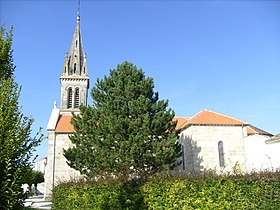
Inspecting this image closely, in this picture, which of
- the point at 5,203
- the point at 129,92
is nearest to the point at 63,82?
the point at 129,92

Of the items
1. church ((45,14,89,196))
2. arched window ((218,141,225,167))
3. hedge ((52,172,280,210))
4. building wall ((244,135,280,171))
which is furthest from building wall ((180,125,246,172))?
hedge ((52,172,280,210))

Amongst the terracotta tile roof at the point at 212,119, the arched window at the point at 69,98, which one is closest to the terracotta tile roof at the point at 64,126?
the arched window at the point at 69,98

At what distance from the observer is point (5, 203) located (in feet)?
19.8

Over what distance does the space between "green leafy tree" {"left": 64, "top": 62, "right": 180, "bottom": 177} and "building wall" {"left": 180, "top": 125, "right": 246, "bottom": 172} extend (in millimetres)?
6205

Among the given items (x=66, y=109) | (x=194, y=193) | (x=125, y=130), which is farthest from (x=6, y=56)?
(x=66, y=109)

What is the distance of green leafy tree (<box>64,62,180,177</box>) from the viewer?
1656cm

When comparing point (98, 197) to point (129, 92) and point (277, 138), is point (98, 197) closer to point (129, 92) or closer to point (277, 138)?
point (129, 92)

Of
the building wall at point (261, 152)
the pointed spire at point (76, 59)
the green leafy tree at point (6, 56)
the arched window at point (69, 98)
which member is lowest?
the building wall at point (261, 152)

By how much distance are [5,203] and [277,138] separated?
22545mm

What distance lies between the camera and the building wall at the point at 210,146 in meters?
24.0

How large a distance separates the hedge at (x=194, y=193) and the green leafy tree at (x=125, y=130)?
532cm

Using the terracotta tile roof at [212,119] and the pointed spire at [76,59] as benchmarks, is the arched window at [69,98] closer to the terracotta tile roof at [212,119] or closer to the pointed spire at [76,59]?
the pointed spire at [76,59]

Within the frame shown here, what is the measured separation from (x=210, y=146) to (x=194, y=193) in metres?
15.2

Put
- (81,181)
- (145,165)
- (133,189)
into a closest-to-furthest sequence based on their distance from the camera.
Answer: (133,189) < (81,181) < (145,165)
